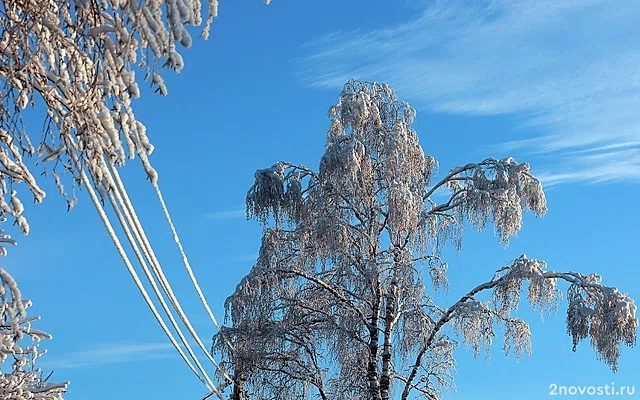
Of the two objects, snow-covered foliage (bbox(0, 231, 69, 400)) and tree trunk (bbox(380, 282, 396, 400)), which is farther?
tree trunk (bbox(380, 282, 396, 400))

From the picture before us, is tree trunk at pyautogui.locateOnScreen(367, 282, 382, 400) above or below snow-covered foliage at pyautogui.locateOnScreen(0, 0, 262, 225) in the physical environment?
above

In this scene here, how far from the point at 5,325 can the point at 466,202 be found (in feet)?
26.8

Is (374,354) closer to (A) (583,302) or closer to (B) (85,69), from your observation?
(A) (583,302)

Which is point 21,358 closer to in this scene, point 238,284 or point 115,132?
point 115,132

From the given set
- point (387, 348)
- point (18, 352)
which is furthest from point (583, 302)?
point (18, 352)

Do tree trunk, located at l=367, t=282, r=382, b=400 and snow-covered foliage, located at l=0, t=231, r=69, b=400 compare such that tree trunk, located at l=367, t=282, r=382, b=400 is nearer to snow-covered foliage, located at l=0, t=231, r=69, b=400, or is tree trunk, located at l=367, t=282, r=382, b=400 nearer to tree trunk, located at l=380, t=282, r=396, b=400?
tree trunk, located at l=380, t=282, r=396, b=400

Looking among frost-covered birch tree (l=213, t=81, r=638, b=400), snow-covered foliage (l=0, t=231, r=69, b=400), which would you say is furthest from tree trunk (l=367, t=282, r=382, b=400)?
snow-covered foliage (l=0, t=231, r=69, b=400)

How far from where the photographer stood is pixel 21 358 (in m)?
5.41

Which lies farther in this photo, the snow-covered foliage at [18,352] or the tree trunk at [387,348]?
the tree trunk at [387,348]

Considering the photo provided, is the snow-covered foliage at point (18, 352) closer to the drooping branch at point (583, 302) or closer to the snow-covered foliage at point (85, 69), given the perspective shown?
the snow-covered foliage at point (85, 69)

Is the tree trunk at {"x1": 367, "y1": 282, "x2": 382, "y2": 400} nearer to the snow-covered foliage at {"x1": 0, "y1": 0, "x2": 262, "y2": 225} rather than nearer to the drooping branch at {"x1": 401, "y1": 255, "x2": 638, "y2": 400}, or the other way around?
the drooping branch at {"x1": 401, "y1": 255, "x2": 638, "y2": 400}

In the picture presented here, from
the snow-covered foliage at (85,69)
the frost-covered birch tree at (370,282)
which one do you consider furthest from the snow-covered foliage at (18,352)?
the frost-covered birch tree at (370,282)

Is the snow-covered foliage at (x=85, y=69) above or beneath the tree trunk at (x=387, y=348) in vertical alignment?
beneath

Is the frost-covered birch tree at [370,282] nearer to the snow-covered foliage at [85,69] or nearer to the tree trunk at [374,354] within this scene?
the tree trunk at [374,354]
